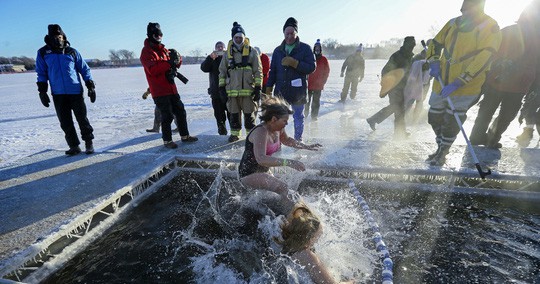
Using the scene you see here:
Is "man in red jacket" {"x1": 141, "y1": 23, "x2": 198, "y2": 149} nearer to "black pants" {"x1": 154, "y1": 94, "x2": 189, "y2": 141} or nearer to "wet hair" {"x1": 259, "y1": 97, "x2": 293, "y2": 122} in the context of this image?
"black pants" {"x1": 154, "y1": 94, "x2": 189, "y2": 141}

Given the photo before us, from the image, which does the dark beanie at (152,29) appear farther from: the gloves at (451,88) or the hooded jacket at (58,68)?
the gloves at (451,88)

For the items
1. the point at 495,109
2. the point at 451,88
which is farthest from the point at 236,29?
the point at 495,109

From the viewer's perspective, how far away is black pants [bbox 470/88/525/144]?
4426 millimetres

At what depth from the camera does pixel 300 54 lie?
4508 mm

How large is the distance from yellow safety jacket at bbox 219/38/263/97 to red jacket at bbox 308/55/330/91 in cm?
269

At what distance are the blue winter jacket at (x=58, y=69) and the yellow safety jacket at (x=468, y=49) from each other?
206 inches

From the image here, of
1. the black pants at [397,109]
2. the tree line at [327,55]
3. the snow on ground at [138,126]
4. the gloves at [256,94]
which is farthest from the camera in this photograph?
the tree line at [327,55]

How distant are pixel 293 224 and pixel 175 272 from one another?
1140 mm

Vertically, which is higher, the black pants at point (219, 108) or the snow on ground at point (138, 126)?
the black pants at point (219, 108)

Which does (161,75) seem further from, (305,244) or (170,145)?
(305,244)

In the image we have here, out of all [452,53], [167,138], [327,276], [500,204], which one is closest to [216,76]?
[167,138]

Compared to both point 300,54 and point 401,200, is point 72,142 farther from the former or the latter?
point 401,200

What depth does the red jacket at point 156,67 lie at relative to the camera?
4.37 meters

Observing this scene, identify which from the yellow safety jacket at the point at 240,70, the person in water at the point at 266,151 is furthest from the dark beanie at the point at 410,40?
the person in water at the point at 266,151
